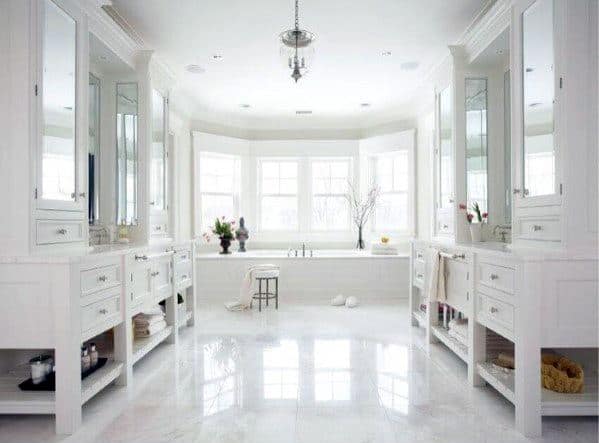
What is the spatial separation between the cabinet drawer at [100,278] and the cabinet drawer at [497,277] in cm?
234

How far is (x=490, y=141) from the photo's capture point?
155 inches

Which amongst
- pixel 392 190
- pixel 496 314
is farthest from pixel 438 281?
pixel 392 190

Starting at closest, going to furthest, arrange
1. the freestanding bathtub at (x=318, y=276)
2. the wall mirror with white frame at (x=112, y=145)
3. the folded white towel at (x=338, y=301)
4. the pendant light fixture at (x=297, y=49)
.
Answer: the pendant light fixture at (x=297, y=49)
the wall mirror with white frame at (x=112, y=145)
the folded white towel at (x=338, y=301)
the freestanding bathtub at (x=318, y=276)

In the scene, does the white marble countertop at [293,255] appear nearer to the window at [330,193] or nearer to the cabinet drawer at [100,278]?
the window at [330,193]

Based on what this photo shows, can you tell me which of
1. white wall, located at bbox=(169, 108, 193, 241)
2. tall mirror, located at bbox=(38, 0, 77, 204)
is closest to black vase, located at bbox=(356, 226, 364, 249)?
white wall, located at bbox=(169, 108, 193, 241)

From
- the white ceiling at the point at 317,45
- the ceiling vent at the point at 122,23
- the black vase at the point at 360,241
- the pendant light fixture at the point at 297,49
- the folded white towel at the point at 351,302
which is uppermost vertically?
the white ceiling at the point at 317,45

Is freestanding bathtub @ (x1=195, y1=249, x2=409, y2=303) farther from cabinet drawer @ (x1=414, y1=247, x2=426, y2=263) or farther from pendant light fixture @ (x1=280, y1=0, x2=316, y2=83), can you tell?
pendant light fixture @ (x1=280, y1=0, x2=316, y2=83)

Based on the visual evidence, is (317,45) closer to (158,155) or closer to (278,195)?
(158,155)

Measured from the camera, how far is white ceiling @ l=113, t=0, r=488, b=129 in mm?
3525

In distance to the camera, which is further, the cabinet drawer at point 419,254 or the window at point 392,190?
the window at point 392,190

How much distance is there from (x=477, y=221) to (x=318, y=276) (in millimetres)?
2835

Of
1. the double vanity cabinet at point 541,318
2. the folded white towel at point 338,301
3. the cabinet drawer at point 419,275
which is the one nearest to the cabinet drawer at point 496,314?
the double vanity cabinet at point 541,318

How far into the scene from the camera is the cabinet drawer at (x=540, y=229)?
2.50 m

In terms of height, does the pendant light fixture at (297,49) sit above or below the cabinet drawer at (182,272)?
above
